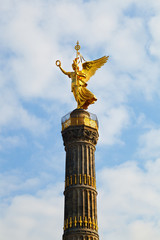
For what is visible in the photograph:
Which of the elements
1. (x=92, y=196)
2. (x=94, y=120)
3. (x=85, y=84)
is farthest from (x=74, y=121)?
Result: (x=92, y=196)

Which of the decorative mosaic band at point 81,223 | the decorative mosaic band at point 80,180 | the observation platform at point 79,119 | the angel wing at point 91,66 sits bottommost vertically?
the decorative mosaic band at point 81,223

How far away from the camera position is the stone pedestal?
4731 centimetres

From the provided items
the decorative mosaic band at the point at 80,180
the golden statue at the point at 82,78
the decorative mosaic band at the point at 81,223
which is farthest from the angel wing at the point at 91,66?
the decorative mosaic band at the point at 81,223

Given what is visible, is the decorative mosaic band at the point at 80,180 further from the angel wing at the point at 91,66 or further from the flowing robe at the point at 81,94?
the angel wing at the point at 91,66

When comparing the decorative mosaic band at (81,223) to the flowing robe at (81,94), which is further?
the flowing robe at (81,94)

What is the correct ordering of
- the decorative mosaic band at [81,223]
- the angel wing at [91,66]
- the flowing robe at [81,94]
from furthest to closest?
the angel wing at [91,66] → the flowing robe at [81,94] → the decorative mosaic band at [81,223]

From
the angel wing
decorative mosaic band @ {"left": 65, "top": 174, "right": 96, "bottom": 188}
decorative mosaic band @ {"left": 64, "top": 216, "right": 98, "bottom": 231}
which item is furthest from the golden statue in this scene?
decorative mosaic band @ {"left": 64, "top": 216, "right": 98, "bottom": 231}

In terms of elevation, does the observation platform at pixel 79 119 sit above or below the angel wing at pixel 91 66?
below

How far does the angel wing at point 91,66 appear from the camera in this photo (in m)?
59.4

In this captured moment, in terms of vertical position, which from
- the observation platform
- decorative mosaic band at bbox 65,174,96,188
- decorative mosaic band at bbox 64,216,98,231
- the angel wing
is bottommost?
decorative mosaic band at bbox 64,216,98,231

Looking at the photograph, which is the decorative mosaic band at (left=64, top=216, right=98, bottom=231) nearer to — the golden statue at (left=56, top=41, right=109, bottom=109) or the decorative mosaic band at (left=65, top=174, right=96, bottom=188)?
the decorative mosaic band at (left=65, top=174, right=96, bottom=188)

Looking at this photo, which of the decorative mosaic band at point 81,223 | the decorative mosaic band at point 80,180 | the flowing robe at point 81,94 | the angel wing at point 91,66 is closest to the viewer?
the decorative mosaic band at point 81,223

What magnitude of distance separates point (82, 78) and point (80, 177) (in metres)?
15.8

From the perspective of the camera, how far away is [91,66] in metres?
60.0
